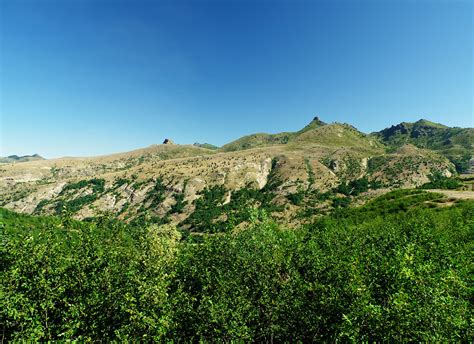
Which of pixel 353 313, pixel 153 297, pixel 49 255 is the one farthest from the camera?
pixel 49 255

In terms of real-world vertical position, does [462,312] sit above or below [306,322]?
above

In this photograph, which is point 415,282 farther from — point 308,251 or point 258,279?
point 308,251

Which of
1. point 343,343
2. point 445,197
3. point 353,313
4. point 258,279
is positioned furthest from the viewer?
point 445,197

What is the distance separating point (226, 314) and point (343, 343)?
9199 mm

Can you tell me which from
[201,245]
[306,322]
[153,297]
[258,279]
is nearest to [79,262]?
[153,297]

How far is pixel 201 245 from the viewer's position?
34.8 meters

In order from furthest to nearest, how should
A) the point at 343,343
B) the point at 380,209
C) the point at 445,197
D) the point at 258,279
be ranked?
the point at 380,209
the point at 445,197
the point at 258,279
the point at 343,343

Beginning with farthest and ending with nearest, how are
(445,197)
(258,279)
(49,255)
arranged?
(445,197) → (258,279) → (49,255)

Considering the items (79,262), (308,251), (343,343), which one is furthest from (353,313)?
(79,262)

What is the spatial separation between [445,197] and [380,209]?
23120 mm

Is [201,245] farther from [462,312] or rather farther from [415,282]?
[462,312]

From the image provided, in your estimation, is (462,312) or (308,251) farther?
(308,251)

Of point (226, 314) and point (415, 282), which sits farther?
point (226, 314)

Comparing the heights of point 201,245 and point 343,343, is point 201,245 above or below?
above
